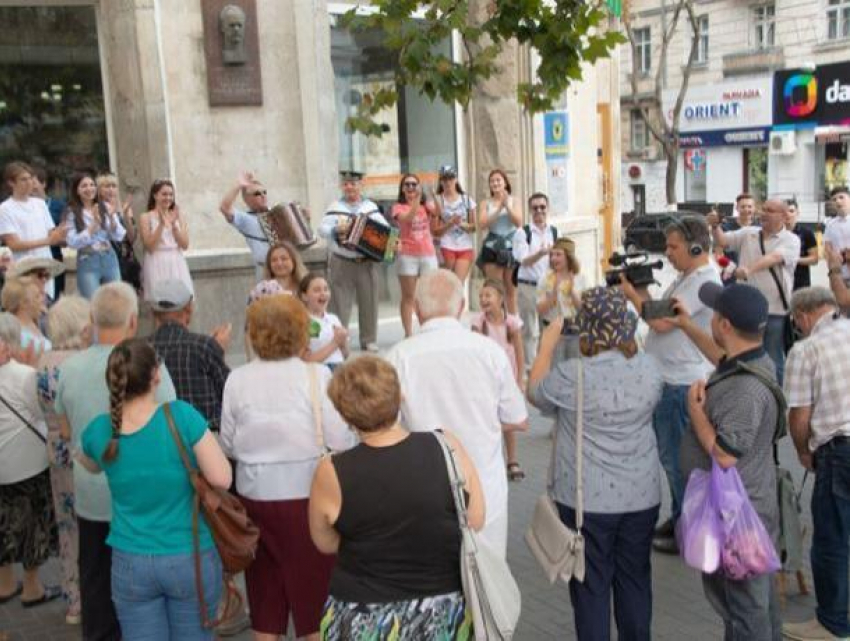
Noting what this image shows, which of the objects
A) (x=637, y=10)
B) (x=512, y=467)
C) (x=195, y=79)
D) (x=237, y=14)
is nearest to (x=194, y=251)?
(x=195, y=79)

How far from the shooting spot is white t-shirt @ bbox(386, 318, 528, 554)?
3.75 m

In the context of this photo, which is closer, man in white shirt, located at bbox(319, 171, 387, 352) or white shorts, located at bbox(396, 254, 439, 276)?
man in white shirt, located at bbox(319, 171, 387, 352)

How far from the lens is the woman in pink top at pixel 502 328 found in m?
6.37

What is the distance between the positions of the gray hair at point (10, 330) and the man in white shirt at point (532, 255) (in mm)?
4969

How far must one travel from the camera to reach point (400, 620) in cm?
288

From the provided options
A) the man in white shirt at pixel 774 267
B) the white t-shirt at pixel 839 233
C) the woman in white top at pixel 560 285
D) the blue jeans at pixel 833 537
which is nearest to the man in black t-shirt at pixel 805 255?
the man in white shirt at pixel 774 267

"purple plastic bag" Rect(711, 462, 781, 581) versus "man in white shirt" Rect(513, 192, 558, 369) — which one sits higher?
Result: "man in white shirt" Rect(513, 192, 558, 369)

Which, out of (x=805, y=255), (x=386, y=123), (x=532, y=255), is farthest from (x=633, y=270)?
(x=386, y=123)

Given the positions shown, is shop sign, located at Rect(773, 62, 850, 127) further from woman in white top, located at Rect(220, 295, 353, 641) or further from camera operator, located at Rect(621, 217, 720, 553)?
woman in white top, located at Rect(220, 295, 353, 641)

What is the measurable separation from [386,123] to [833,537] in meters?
9.10

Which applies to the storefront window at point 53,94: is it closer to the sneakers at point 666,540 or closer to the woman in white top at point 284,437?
the woman in white top at point 284,437

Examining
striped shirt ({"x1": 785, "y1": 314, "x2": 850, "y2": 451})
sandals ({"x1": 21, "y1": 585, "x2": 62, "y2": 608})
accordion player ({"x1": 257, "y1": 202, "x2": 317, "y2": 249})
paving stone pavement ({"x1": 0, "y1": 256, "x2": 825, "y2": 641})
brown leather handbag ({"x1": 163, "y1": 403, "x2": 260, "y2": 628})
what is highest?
accordion player ({"x1": 257, "y1": 202, "x2": 317, "y2": 249})

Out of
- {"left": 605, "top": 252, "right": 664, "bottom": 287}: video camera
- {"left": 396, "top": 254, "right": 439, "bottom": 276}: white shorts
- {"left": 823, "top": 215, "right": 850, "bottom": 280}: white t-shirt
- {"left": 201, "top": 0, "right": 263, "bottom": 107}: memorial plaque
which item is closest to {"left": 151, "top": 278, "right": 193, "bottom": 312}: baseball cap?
{"left": 605, "top": 252, "right": 664, "bottom": 287}: video camera

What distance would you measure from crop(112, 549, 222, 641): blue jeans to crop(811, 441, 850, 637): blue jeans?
108 inches
